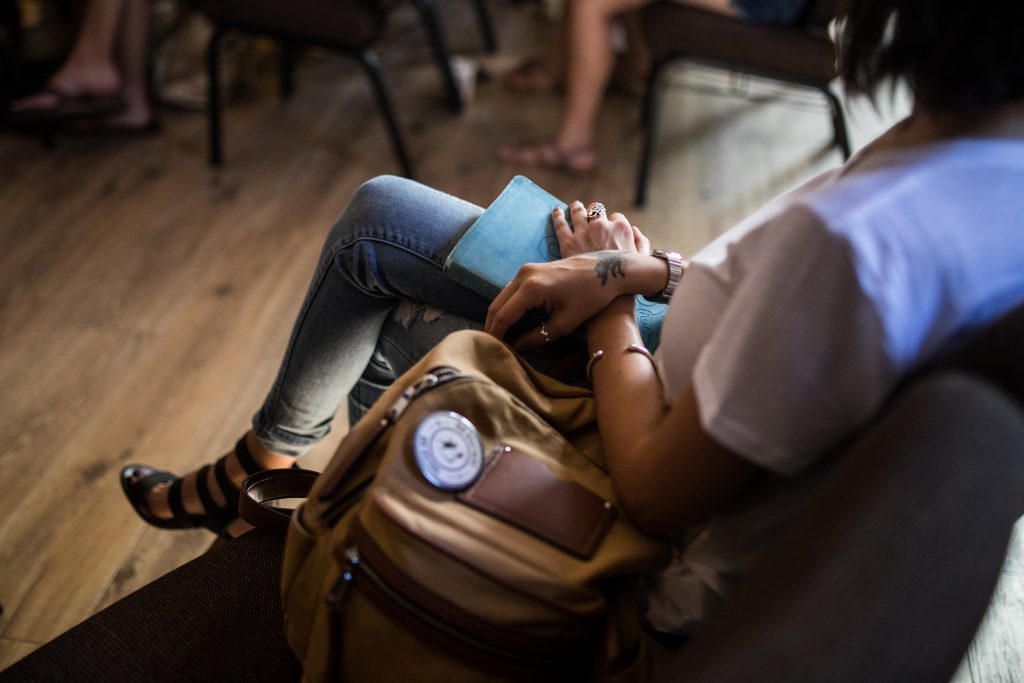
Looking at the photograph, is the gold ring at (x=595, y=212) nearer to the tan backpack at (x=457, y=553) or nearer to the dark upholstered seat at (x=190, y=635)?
the tan backpack at (x=457, y=553)

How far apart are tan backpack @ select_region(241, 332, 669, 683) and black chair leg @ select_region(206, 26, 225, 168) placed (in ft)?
5.63

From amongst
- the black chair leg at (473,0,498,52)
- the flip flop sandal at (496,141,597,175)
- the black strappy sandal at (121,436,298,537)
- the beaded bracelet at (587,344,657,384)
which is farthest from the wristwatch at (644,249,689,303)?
the black chair leg at (473,0,498,52)

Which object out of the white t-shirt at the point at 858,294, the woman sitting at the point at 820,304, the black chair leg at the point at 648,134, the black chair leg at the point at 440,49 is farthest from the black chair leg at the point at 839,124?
the white t-shirt at the point at 858,294

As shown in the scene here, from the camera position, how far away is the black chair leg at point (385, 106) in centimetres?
203

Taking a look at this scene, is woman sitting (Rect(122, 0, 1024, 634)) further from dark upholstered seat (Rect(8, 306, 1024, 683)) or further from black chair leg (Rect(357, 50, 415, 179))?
black chair leg (Rect(357, 50, 415, 179))

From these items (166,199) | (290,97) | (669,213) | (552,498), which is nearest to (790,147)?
(669,213)

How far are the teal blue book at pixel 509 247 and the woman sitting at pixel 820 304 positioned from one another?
9 centimetres

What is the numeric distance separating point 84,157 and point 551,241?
1.80m

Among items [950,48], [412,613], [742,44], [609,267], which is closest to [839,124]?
[742,44]

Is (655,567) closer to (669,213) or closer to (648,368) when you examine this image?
(648,368)

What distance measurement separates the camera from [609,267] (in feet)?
2.89

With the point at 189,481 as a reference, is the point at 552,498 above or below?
above

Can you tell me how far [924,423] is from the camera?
1.53 feet

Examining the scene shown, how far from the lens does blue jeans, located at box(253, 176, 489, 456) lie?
98cm
